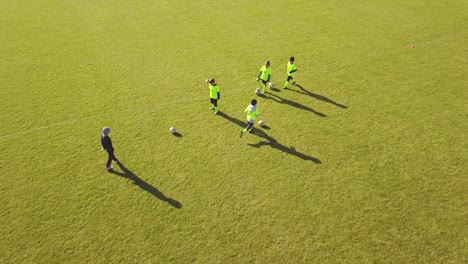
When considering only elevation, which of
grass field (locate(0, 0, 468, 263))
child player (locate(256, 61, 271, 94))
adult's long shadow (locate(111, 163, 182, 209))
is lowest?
adult's long shadow (locate(111, 163, 182, 209))

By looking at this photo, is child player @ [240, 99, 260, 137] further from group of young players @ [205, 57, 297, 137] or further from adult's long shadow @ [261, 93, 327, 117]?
adult's long shadow @ [261, 93, 327, 117]

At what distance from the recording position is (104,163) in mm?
14047

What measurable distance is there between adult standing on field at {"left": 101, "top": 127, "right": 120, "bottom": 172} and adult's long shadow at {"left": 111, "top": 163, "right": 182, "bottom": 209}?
36 centimetres

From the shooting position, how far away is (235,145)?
14.9 metres

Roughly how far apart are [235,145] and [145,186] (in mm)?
4608

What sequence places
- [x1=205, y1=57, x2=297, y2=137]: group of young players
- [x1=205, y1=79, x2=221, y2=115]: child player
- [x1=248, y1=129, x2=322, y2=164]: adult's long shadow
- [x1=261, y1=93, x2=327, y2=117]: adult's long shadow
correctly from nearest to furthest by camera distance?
1. [x1=248, y1=129, x2=322, y2=164]: adult's long shadow
2. [x1=205, y1=57, x2=297, y2=137]: group of young players
3. [x1=205, y1=79, x2=221, y2=115]: child player
4. [x1=261, y1=93, x2=327, y2=117]: adult's long shadow

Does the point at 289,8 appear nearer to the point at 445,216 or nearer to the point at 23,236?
the point at 445,216

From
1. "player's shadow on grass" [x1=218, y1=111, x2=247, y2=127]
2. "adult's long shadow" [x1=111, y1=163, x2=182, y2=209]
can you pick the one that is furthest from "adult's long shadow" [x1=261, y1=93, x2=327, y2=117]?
"adult's long shadow" [x1=111, y1=163, x2=182, y2=209]

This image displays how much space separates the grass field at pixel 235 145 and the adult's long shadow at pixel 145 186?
0.06m

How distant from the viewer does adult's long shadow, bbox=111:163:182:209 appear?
40.5 feet

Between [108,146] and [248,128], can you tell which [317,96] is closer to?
[248,128]

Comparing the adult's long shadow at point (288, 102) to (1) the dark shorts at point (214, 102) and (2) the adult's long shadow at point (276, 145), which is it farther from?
(1) the dark shorts at point (214, 102)

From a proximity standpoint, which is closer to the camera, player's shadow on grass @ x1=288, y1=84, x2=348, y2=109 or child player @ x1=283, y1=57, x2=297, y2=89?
player's shadow on grass @ x1=288, y1=84, x2=348, y2=109

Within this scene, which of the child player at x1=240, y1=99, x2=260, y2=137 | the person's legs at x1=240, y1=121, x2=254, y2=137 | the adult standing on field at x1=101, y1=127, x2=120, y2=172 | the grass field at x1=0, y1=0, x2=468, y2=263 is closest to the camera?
the grass field at x1=0, y1=0, x2=468, y2=263
